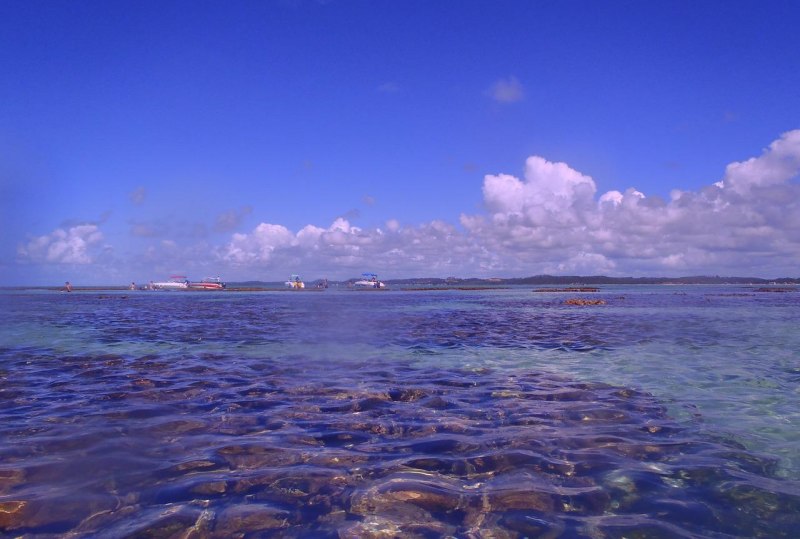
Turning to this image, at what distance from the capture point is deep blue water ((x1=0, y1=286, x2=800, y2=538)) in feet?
17.5

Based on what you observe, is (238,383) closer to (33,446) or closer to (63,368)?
(33,446)

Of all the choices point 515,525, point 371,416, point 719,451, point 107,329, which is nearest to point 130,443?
point 371,416

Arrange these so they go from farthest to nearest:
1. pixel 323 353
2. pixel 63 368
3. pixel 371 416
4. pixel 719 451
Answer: pixel 323 353
pixel 63 368
pixel 371 416
pixel 719 451

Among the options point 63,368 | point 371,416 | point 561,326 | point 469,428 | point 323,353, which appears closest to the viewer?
point 469,428

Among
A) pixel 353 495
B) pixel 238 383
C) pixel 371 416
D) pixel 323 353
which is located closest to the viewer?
pixel 353 495

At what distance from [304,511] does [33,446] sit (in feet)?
16.4

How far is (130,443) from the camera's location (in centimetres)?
785

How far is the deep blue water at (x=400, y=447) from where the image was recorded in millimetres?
5336

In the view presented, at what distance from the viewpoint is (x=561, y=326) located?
3022 cm

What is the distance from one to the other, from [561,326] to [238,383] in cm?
2219

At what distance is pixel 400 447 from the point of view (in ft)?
24.9

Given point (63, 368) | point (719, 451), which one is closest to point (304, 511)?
point (719, 451)

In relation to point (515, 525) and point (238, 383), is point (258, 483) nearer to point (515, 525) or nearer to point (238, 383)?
point (515, 525)

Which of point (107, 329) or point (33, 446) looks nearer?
point (33, 446)
